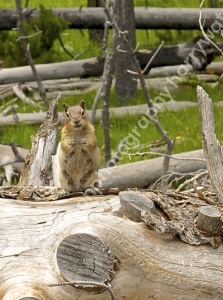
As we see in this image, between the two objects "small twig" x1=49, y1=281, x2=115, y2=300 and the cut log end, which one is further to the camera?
the cut log end

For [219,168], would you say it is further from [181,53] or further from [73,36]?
[73,36]

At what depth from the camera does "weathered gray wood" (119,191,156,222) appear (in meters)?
4.46

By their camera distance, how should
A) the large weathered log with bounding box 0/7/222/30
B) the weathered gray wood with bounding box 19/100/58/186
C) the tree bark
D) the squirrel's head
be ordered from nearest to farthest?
the squirrel's head, the weathered gray wood with bounding box 19/100/58/186, the tree bark, the large weathered log with bounding box 0/7/222/30

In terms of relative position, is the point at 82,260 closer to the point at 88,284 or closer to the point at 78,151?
the point at 88,284

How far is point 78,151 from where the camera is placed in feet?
18.8

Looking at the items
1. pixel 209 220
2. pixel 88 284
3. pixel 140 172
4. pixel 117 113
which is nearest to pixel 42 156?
pixel 140 172

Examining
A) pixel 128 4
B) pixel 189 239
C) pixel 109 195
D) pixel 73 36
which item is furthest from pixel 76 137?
pixel 73 36

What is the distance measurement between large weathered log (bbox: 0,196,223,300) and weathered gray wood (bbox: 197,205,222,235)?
0.37 feet

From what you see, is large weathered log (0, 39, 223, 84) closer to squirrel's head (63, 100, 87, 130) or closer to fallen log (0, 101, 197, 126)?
fallen log (0, 101, 197, 126)

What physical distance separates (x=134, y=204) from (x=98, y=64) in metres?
8.40

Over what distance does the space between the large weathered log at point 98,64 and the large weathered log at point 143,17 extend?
36.8 inches

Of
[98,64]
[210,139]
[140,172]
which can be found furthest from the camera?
[98,64]

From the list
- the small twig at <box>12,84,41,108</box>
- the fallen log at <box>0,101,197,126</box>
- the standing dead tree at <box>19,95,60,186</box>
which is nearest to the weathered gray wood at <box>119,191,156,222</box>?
the standing dead tree at <box>19,95,60,186</box>

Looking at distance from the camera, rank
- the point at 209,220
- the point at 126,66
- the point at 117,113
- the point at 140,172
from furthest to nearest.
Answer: the point at 126,66
the point at 117,113
the point at 140,172
the point at 209,220
